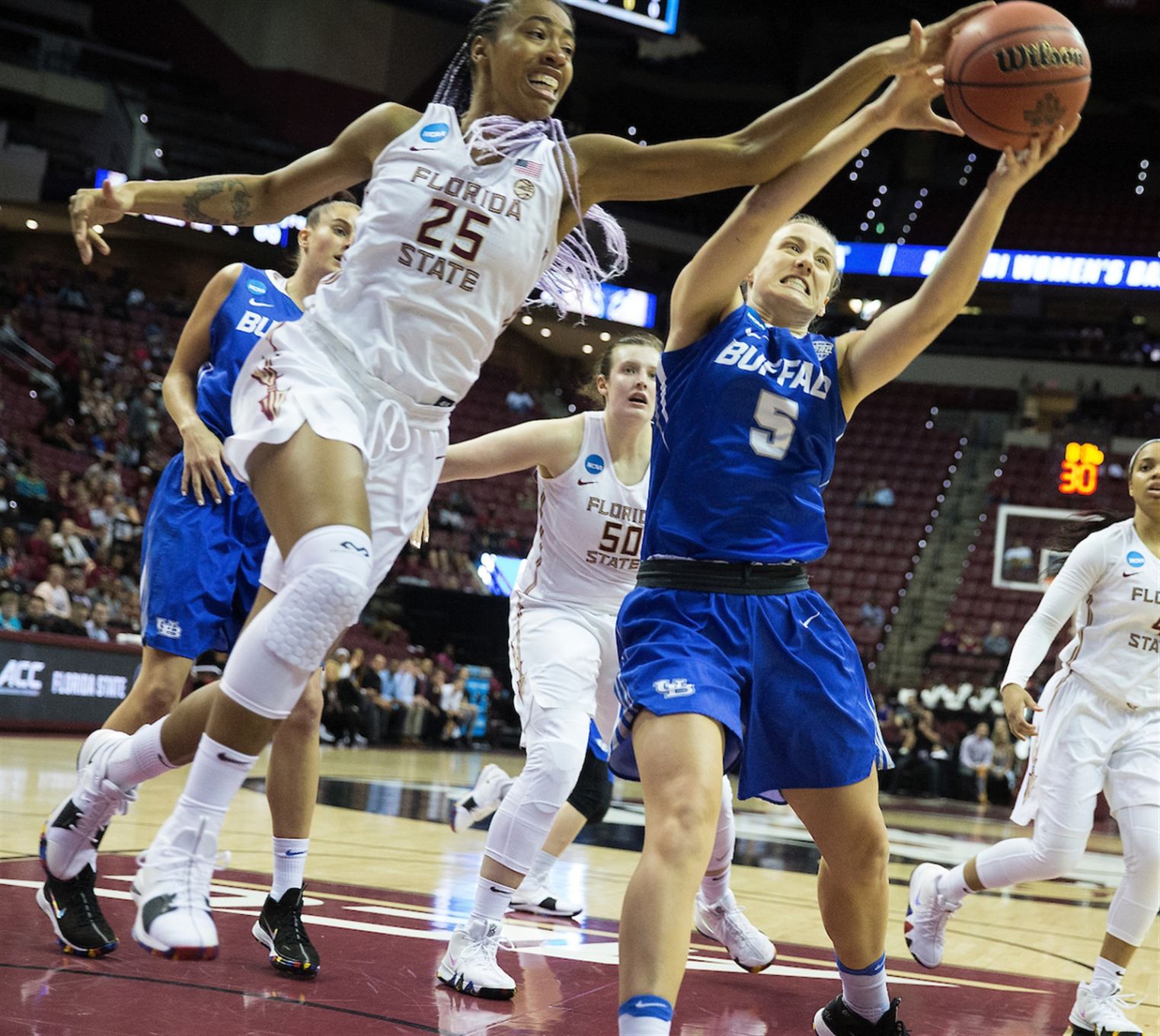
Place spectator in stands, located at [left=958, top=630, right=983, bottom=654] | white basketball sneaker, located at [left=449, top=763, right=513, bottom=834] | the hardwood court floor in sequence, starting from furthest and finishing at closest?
spectator in stands, located at [left=958, top=630, right=983, bottom=654]
white basketball sneaker, located at [left=449, top=763, right=513, bottom=834]
the hardwood court floor

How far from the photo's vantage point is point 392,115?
10.5 ft

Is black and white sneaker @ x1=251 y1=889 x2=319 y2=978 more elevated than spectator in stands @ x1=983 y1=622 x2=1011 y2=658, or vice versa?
spectator in stands @ x1=983 y1=622 x2=1011 y2=658

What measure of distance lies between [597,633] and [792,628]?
5.84ft

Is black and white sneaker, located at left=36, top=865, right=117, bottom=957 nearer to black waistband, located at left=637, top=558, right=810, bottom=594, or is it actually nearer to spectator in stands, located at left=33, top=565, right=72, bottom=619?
black waistband, located at left=637, top=558, right=810, bottom=594

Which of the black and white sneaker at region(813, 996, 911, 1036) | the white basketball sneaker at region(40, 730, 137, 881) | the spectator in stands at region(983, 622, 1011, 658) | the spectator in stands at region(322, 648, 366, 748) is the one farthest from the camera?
the spectator in stands at region(983, 622, 1011, 658)

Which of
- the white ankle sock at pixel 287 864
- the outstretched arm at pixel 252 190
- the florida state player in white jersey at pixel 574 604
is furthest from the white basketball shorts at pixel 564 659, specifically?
the outstretched arm at pixel 252 190

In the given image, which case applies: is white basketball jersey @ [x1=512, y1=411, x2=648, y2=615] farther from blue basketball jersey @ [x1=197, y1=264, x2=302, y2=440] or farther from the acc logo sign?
the acc logo sign

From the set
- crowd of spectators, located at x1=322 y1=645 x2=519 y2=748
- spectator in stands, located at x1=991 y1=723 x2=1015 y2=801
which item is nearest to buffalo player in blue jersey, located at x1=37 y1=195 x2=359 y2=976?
crowd of spectators, located at x1=322 y1=645 x2=519 y2=748

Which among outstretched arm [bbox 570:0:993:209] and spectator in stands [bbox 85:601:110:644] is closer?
outstretched arm [bbox 570:0:993:209]

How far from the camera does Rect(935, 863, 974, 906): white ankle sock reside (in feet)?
16.2

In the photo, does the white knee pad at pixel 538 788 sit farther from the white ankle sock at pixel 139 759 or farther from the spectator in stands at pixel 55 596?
the spectator in stands at pixel 55 596

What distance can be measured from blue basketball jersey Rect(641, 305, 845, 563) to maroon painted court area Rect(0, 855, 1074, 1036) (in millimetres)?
1356

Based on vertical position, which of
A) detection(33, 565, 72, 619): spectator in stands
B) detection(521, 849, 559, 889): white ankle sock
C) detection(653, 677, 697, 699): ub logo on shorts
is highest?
detection(653, 677, 697, 699): ub logo on shorts

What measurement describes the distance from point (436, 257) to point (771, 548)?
3.50ft
